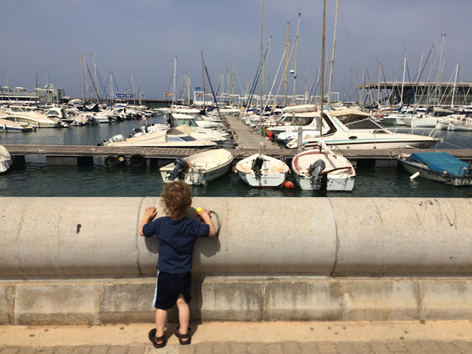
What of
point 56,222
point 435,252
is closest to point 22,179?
point 56,222

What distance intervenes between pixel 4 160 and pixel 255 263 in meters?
25.3

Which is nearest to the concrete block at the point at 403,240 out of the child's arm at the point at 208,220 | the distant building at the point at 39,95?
the child's arm at the point at 208,220

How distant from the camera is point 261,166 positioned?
61.9 ft

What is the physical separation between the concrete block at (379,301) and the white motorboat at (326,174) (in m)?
14.4

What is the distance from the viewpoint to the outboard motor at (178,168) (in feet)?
59.6

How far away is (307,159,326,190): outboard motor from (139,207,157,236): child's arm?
15.1m

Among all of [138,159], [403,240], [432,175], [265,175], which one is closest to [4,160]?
[138,159]

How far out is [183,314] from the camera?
11.4 ft

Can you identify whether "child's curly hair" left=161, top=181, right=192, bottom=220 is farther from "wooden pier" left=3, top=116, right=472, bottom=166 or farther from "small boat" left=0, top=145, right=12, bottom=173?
"small boat" left=0, top=145, right=12, bottom=173

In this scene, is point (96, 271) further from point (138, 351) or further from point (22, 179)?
point (22, 179)

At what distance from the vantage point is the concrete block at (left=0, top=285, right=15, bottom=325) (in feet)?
11.9

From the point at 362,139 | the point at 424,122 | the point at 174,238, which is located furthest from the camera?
the point at 424,122

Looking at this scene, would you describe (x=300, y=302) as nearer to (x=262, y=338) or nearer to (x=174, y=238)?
(x=262, y=338)

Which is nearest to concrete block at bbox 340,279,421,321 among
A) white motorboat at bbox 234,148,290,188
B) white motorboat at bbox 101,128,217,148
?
white motorboat at bbox 234,148,290,188
